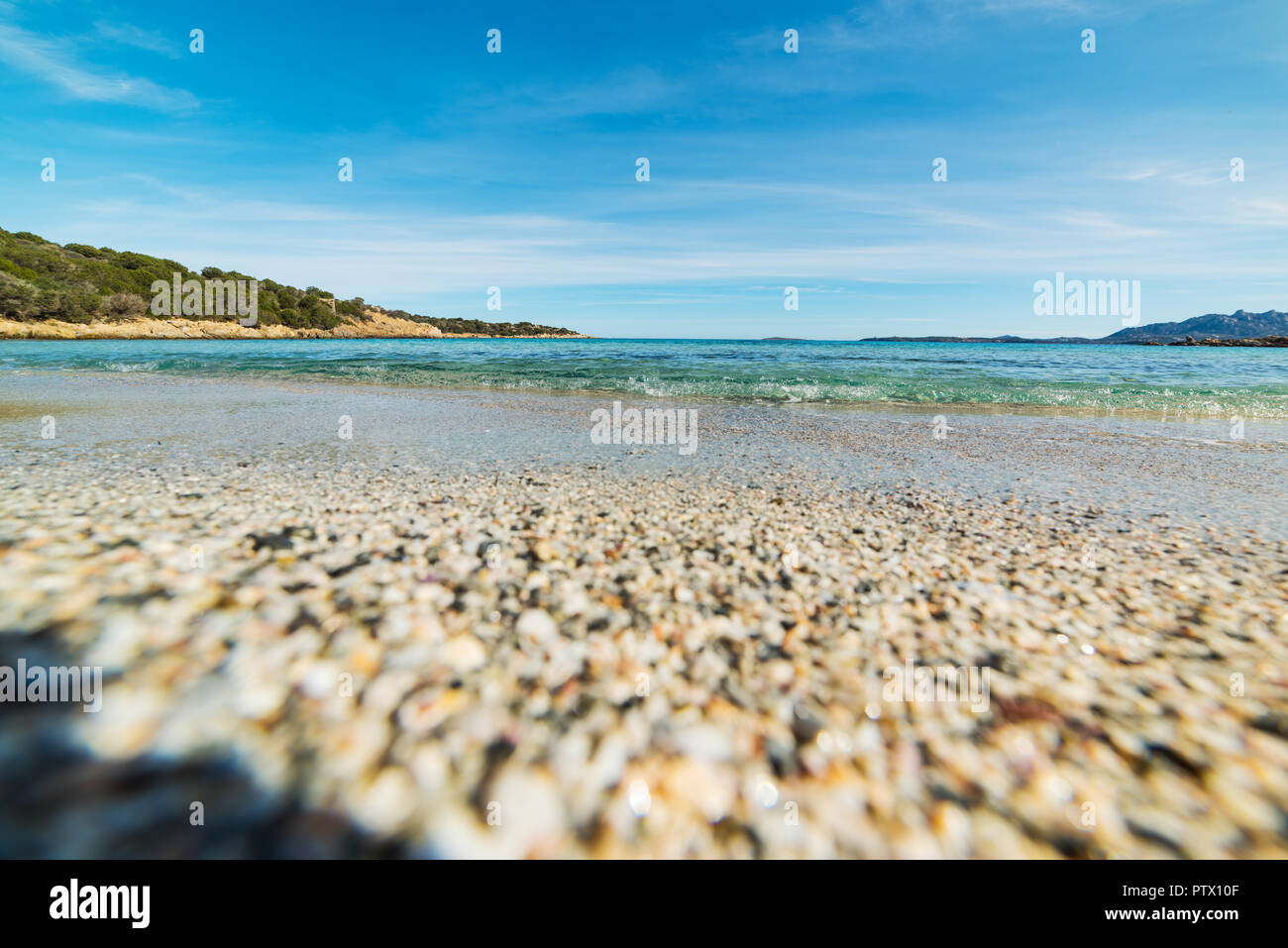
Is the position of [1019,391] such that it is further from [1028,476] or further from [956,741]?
[956,741]

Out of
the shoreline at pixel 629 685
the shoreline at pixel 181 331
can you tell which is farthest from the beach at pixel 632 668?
the shoreline at pixel 181 331

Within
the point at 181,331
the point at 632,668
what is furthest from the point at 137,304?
the point at 632,668

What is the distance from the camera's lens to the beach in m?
2.03

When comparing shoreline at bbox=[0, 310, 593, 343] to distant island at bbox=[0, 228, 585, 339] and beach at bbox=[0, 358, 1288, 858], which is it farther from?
beach at bbox=[0, 358, 1288, 858]

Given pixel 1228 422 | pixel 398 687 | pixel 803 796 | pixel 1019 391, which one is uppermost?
pixel 1019 391

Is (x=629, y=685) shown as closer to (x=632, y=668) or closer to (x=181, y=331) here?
(x=632, y=668)

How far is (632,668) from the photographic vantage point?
115 inches

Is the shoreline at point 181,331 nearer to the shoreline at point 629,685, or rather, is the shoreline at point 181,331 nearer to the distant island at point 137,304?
the distant island at point 137,304

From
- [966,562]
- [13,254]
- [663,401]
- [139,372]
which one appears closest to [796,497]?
[966,562]

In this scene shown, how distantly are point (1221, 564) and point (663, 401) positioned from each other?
1445 cm

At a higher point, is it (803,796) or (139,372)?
(139,372)

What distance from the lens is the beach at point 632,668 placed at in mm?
2031

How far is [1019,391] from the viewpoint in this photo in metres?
21.5

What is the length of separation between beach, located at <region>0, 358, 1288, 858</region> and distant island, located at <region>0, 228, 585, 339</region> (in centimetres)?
8600
